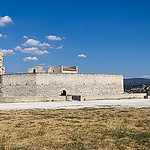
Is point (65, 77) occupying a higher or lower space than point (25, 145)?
higher

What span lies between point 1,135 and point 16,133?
1.87 ft

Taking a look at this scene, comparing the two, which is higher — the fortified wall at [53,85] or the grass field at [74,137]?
the fortified wall at [53,85]

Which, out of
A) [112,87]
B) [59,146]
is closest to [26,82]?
[112,87]

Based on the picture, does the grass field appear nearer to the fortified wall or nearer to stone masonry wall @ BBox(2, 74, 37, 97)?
the fortified wall

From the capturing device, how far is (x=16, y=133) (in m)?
7.41

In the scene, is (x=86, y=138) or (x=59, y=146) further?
(x=86, y=138)

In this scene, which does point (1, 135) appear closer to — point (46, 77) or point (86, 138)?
point (86, 138)

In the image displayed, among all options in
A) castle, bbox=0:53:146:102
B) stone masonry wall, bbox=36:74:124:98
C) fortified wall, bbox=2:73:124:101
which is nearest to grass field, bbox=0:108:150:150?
castle, bbox=0:53:146:102

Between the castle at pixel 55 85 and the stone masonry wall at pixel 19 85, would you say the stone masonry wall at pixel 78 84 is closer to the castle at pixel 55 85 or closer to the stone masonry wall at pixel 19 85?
the castle at pixel 55 85

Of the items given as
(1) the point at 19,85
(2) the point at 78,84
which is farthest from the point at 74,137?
(1) the point at 19,85

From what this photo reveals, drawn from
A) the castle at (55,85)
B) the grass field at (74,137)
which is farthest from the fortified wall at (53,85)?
the grass field at (74,137)

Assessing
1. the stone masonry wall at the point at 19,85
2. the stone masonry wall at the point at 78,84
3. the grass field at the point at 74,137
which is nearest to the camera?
the grass field at the point at 74,137

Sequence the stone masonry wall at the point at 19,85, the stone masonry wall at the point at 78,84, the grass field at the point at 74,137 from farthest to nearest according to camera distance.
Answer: the stone masonry wall at the point at 78,84 < the stone masonry wall at the point at 19,85 < the grass field at the point at 74,137

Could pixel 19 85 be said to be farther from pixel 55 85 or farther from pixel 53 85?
pixel 55 85
